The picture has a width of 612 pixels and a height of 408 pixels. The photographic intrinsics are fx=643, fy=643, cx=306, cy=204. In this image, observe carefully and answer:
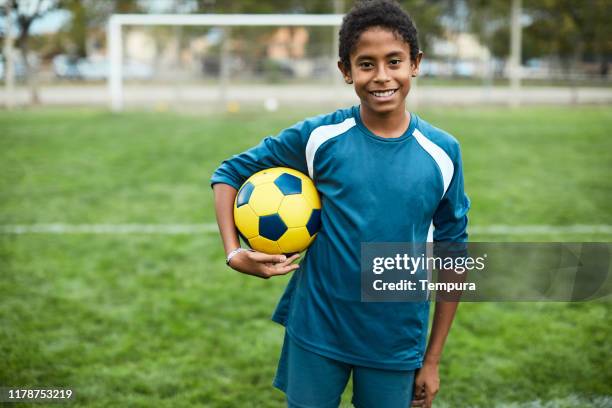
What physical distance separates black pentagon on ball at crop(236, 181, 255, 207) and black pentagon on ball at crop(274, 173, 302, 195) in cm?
8

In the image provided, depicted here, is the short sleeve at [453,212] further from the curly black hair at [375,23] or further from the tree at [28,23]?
the tree at [28,23]

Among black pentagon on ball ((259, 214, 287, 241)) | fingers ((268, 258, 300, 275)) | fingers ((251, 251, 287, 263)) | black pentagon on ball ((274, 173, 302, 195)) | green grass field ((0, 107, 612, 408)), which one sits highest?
black pentagon on ball ((274, 173, 302, 195))

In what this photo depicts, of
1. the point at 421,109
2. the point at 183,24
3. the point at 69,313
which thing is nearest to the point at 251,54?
the point at 183,24

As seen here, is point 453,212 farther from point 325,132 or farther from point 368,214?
point 325,132

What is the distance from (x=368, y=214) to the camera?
188cm

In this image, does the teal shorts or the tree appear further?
the tree

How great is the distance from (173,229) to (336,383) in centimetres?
468

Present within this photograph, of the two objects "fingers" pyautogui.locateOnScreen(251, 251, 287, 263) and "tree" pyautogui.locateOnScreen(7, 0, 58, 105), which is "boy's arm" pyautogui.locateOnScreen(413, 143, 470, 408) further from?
"tree" pyautogui.locateOnScreen(7, 0, 58, 105)

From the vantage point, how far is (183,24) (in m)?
16.8

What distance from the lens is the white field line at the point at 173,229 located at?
6168 millimetres

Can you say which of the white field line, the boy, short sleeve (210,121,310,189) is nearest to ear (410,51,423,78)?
the boy

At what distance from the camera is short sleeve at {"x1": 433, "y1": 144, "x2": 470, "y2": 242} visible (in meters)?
1.96

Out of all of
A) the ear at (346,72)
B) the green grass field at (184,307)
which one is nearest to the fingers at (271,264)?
the ear at (346,72)

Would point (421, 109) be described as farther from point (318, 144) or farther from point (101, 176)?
point (318, 144)
